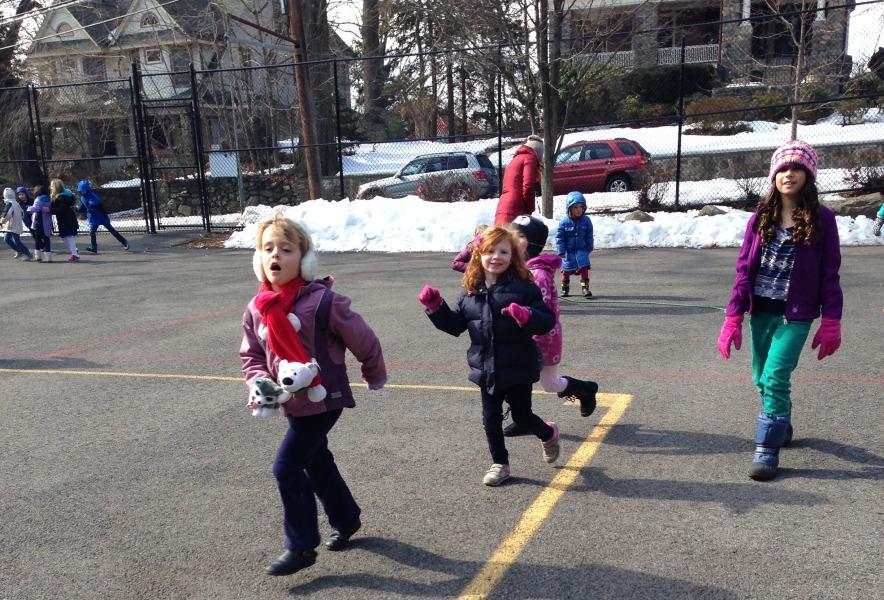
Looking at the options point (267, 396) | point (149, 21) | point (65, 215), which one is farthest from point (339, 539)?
point (149, 21)

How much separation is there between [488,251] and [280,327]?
130 cm

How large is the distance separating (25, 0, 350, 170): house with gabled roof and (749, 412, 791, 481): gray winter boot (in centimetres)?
2541

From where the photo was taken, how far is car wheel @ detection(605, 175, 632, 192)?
22.7m

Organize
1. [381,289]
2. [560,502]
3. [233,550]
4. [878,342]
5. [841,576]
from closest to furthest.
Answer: [841,576]
[233,550]
[560,502]
[878,342]
[381,289]

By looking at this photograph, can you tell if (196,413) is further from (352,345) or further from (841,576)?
(841,576)

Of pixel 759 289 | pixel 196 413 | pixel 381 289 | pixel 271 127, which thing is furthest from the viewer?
pixel 271 127

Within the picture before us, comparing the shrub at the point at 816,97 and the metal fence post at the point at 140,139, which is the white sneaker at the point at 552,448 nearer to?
the metal fence post at the point at 140,139

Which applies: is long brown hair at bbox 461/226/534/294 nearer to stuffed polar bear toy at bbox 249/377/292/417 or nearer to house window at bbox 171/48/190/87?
stuffed polar bear toy at bbox 249/377/292/417

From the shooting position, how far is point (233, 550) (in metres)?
3.97

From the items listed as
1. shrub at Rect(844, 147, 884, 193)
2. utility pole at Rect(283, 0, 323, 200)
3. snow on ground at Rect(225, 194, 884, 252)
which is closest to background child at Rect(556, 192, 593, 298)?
snow on ground at Rect(225, 194, 884, 252)

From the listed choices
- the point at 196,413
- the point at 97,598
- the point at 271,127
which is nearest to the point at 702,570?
the point at 97,598

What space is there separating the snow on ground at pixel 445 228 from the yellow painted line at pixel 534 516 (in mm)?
9024

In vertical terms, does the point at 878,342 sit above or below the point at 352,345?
below

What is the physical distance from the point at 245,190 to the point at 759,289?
2257cm
